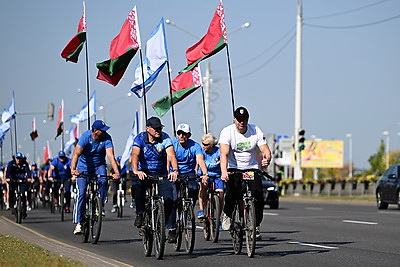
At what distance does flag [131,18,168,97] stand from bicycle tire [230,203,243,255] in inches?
376

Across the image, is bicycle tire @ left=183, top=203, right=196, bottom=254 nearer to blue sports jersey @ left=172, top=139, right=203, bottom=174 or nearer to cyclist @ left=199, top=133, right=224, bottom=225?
blue sports jersey @ left=172, top=139, right=203, bottom=174

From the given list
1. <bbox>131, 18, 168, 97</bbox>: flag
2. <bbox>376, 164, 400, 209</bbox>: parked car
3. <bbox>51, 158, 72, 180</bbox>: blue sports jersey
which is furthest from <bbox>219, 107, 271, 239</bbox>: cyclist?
<bbox>376, 164, 400, 209</bbox>: parked car

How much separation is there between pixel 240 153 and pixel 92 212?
3307 mm

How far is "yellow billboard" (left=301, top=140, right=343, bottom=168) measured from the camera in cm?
12681

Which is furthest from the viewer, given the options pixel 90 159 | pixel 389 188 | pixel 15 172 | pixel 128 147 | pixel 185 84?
pixel 389 188

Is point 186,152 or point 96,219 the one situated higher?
point 186,152

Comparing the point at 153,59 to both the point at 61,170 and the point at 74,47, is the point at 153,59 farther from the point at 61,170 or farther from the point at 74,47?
the point at 61,170

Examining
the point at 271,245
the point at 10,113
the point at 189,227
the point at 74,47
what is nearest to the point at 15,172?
the point at 74,47

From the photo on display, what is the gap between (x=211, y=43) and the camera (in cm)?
2303

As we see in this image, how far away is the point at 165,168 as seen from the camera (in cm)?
1444

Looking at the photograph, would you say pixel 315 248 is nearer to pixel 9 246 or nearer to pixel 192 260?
pixel 192 260

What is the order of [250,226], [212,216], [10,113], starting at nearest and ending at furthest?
[250,226], [212,216], [10,113]

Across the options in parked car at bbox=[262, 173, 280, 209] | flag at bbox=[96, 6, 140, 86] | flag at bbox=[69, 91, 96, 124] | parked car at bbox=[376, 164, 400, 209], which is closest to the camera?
flag at bbox=[96, 6, 140, 86]

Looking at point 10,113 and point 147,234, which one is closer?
point 147,234
